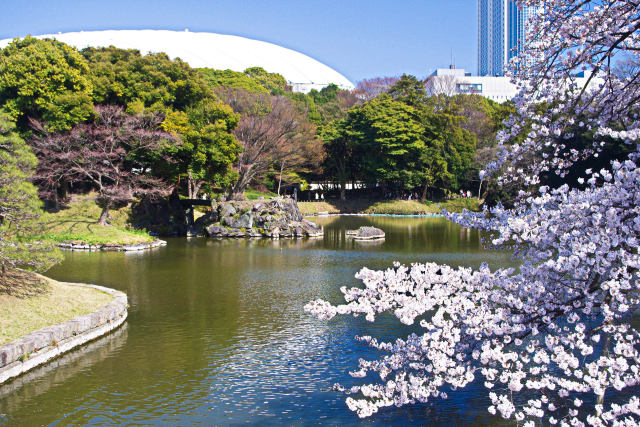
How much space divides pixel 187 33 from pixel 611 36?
11035 centimetres

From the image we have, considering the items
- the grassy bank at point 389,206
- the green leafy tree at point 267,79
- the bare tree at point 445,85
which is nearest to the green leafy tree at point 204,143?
the grassy bank at point 389,206

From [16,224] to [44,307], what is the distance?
1.70 m

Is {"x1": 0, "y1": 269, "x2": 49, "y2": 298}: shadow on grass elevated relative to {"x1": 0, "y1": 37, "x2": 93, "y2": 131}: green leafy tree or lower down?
lower down

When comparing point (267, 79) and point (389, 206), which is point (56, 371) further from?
point (267, 79)

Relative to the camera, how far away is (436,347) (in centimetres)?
596

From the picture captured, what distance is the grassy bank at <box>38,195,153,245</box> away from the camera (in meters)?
23.8

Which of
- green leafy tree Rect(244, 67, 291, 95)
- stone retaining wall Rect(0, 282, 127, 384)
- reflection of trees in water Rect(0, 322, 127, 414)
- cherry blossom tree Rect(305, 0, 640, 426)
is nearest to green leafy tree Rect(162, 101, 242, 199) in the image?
stone retaining wall Rect(0, 282, 127, 384)

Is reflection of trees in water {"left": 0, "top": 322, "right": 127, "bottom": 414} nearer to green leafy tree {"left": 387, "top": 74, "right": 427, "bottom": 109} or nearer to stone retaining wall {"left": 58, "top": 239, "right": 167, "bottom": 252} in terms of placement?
stone retaining wall {"left": 58, "top": 239, "right": 167, "bottom": 252}

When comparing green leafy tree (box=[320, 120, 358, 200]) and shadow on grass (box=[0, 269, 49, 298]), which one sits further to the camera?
green leafy tree (box=[320, 120, 358, 200])

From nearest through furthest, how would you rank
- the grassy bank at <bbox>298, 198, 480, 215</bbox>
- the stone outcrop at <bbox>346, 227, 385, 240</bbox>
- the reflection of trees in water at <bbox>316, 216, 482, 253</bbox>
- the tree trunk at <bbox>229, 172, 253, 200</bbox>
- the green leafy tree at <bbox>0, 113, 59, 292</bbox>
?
the green leafy tree at <bbox>0, 113, 59, 292</bbox>
the reflection of trees in water at <bbox>316, 216, 482, 253</bbox>
the stone outcrop at <bbox>346, 227, 385, 240</bbox>
the tree trunk at <bbox>229, 172, 253, 200</bbox>
the grassy bank at <bbox>298, 198, 480, 215</bbox>

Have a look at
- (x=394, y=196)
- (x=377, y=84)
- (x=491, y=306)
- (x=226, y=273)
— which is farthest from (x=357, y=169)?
(x=491, y=306)

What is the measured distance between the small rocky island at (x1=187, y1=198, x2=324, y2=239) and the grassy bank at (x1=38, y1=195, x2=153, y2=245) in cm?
377

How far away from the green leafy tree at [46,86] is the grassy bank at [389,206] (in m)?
23.4

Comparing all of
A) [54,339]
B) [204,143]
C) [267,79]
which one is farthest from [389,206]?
[54,339]
